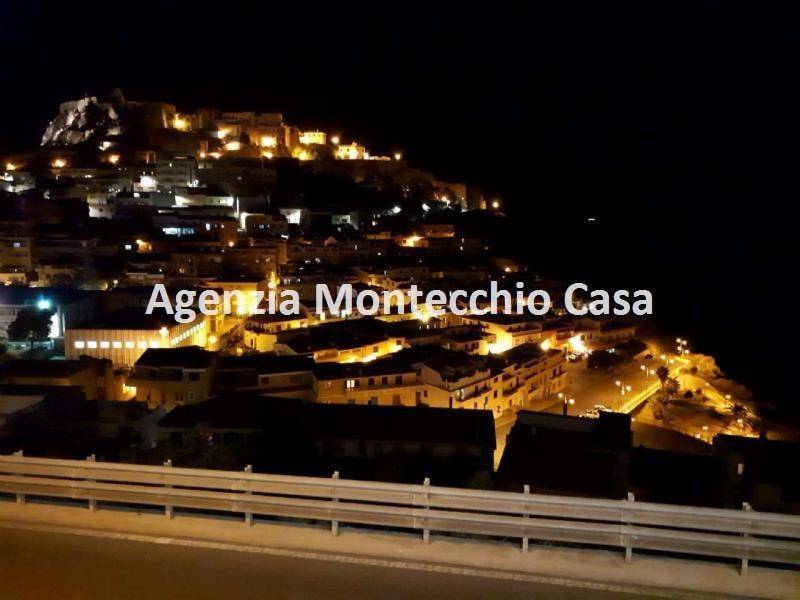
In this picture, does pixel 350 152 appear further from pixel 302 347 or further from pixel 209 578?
pixel 209 578

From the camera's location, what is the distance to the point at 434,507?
455 centimetres

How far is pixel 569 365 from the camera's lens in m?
29.6

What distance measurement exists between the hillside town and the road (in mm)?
3762

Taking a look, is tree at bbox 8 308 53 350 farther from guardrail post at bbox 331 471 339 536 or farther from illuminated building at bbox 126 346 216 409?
guardrail post at bbox 331 471 339 536

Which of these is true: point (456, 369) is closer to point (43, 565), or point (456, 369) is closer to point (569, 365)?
point (569, 365)

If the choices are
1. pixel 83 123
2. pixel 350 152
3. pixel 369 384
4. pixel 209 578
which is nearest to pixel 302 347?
pixel 369 384

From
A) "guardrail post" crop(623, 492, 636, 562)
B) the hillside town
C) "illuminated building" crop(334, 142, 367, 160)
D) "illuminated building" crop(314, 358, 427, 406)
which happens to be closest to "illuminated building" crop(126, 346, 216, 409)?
the hillside town

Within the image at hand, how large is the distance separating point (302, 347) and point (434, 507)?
18983mm

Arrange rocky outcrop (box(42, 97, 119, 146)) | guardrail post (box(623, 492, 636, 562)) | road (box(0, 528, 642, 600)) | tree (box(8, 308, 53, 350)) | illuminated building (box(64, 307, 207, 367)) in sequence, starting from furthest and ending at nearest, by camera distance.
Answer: rocky outcrop (box(42, 97, 119, 146))
tree (box(8, 308, 53, 350))
illuminated building (box(64, 307, 207, 367))
guardrail post (box(623, 492, 636, 562))
road (box(0, 528, 642, 600))

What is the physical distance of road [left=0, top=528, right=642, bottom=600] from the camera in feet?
12.9

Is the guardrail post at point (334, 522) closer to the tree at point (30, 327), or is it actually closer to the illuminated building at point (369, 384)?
the illuminated building at point (369, 384)

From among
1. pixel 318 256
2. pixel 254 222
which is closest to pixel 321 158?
pixel 254 222

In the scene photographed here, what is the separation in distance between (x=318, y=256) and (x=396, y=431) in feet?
76.4

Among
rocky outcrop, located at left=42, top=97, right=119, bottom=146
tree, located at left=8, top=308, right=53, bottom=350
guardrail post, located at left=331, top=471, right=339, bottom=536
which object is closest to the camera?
guardrail post, located at left=331, top=471, right=339, bottom=536
